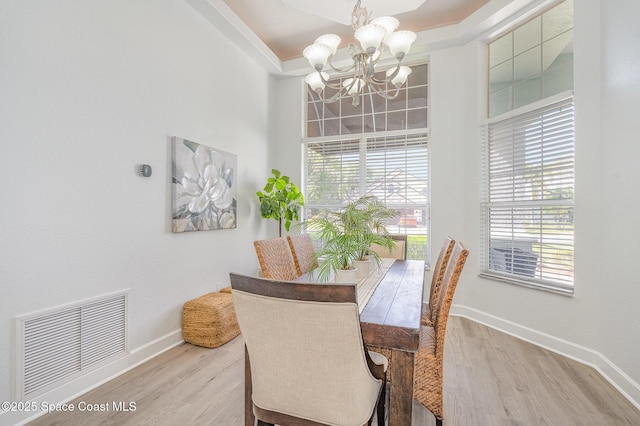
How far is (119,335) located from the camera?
229 cm

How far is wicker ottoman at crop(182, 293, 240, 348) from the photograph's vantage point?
2.70m

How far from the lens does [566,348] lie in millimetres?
2617

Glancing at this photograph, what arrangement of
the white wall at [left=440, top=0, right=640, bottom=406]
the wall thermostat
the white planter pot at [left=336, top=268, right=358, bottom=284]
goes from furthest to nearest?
the wall thermostat → the white wall at [left=440, top=0, right=640, bottom=406] → the white planter pot at [left=336, top=268, right=358, bottom=284]

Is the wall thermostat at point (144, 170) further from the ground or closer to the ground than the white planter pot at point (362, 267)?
further from the ground

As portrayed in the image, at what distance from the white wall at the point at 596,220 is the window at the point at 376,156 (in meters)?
0.60

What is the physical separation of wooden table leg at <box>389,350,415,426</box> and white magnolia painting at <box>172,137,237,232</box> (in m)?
2.33

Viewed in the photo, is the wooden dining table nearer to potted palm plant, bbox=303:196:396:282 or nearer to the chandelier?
potted palm plant, bbox=303:196:396:282

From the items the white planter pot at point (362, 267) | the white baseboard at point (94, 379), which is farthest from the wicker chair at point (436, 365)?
the white baseboard at point (94, 379)

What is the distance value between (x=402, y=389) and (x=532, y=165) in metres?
2.88

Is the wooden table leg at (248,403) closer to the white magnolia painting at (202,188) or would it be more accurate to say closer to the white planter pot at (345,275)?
the white planter pot at (345,275)

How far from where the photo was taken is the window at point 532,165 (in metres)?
2.77

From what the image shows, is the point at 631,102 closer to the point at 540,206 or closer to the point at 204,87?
the point at 540,206

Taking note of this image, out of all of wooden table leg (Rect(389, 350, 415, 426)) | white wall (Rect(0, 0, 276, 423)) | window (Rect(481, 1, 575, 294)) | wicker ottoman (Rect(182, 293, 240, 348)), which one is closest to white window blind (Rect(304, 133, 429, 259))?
window (Rect(481, 1, 575, 294))

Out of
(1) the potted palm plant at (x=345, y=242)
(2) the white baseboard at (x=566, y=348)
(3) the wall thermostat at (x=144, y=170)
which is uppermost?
(3) the wall thermostat at (x=144, y=170)
